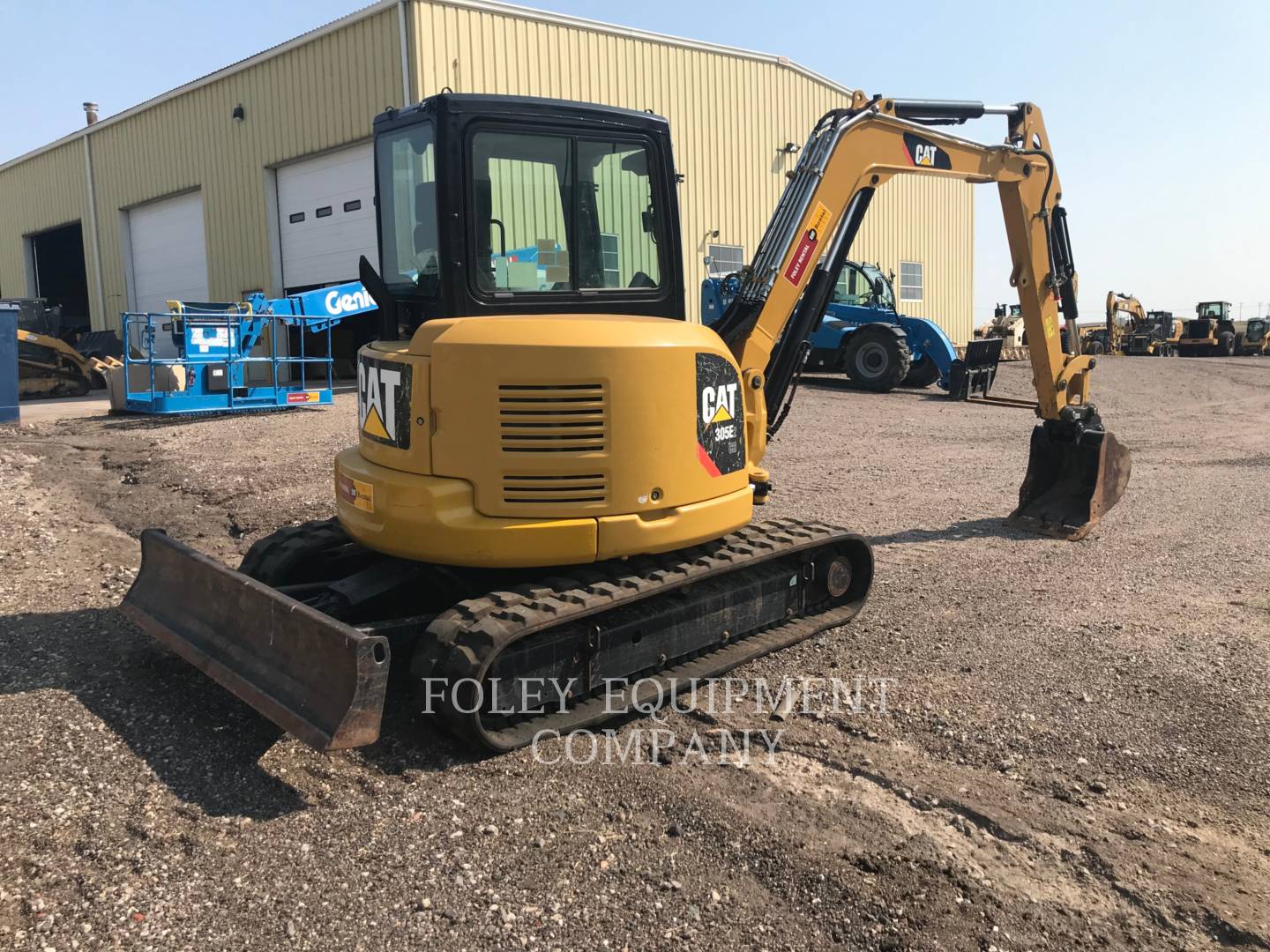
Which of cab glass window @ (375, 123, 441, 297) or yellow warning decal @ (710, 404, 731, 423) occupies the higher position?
cab glass window @ (375, 123, 441, 297)

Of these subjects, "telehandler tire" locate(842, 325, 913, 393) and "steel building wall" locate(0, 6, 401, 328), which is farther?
"telehandler tire" locate(842, 325, 913, 393)

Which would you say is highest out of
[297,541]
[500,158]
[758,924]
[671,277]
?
[500,158]

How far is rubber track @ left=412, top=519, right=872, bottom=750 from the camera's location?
4062 mm

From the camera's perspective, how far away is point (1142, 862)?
339cm

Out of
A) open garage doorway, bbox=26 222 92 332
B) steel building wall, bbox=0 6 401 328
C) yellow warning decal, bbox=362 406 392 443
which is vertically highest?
steel building wall, bbox=0 6 401 328

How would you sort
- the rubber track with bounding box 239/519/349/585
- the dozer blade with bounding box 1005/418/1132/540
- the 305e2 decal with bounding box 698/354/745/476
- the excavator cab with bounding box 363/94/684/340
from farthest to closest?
the dozer blade with bounding box 1005/418/1132/540 → the rubber track with bounding box 239/519/349/585 → the 305e2 decal with bounding box 698/354/745/476 → the excavator cab with bounding box 363/94/684/340

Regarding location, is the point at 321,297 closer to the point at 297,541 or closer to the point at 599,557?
the point at 297,541

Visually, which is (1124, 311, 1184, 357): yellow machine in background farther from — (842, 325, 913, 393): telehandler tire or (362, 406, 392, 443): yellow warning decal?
(362, 406, 392, 443): yellow warning decal

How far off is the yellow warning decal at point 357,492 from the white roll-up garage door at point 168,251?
1993cm

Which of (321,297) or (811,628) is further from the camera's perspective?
(321,297)

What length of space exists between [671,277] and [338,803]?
2.98 metres

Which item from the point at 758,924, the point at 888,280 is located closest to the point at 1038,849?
the point at 758,924

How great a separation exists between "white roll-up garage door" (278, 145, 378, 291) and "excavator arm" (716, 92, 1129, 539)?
42.0 feet

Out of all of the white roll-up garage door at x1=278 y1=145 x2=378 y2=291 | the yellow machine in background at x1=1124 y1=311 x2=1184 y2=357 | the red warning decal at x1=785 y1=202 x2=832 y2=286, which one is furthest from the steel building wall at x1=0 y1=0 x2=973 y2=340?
the yellow machine in background at x1=1124 y1=311 x2=1184 y2=357
